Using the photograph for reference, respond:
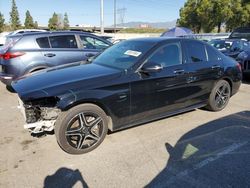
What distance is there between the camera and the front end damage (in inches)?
137

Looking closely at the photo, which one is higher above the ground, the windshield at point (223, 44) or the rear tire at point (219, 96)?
the windshield at point (223, 44)

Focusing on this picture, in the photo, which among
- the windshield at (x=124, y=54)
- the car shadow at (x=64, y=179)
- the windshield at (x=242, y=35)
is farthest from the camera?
the windshield at (x=242, y=35)

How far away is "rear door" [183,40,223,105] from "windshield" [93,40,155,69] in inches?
33.7

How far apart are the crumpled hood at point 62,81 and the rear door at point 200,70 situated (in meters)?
1.53

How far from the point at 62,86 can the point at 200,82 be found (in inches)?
104

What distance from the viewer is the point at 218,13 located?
120ft

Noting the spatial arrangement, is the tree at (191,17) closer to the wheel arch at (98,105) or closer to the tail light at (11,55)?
the tail light at (11,55)

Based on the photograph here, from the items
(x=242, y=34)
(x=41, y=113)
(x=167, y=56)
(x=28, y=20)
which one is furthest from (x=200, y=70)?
(x=28, y=20)

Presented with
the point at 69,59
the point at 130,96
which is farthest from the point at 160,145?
the point at 69,59

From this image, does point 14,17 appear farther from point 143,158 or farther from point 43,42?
point 143,158

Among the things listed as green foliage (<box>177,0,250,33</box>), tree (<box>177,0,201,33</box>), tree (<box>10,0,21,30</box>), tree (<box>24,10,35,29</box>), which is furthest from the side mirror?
tree (<box>24,10,35,29</box>)

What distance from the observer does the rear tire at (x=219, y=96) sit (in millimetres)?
5203

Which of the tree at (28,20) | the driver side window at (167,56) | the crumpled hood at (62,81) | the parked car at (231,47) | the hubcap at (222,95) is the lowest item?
the hubcap at (222,95)

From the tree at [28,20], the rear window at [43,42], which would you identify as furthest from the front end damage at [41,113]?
the tree at [28,20]
